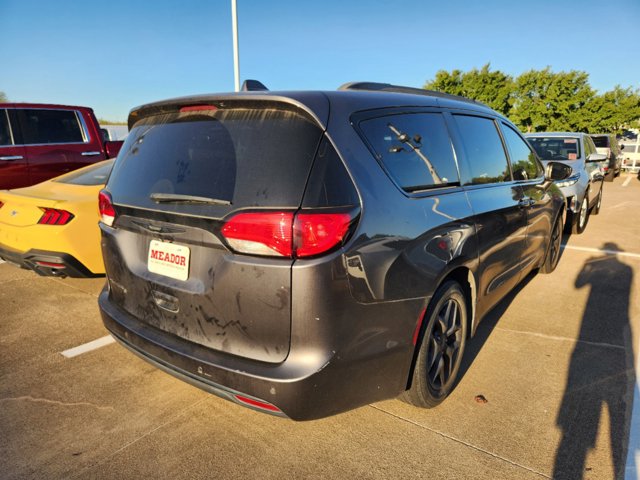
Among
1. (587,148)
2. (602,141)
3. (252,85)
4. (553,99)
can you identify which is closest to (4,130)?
(252,85)

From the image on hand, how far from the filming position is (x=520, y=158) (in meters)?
4.01

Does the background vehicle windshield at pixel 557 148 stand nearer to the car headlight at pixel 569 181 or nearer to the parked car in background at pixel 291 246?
the car headlight at pixel 569 181

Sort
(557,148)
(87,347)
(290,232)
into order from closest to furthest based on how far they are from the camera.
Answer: (290,232), (87,347), (557,148)

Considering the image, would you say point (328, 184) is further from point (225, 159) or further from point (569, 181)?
point (569, 181)

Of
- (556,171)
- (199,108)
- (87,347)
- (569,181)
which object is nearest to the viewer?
(199,108)

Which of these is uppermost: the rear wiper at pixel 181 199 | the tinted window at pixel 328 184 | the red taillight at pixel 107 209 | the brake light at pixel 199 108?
the brake light at pixel 199 108

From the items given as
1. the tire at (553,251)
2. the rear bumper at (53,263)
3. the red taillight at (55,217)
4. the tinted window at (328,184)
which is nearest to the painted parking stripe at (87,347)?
the rear bumper at (53,263)

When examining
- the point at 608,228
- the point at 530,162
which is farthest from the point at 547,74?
the point at 530,162

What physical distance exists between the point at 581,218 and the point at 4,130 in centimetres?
918

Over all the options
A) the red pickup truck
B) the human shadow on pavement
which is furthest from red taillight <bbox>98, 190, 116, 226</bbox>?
the red pickup truck

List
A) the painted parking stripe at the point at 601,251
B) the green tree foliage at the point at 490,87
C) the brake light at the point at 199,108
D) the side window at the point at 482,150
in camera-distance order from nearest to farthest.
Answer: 1. the brake light at the point at 199,108
2. the side window at the point at 482,150
3. the painted parking stripe at the point at 601,251
4. the green tree foliage at the point at 490,87

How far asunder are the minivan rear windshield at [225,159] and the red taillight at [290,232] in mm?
65

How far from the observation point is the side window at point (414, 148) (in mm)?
2174

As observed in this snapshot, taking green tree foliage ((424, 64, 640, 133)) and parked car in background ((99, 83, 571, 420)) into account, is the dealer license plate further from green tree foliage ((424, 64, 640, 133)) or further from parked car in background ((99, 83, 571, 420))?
green tree foliage ((424, 64, 640, 133))
